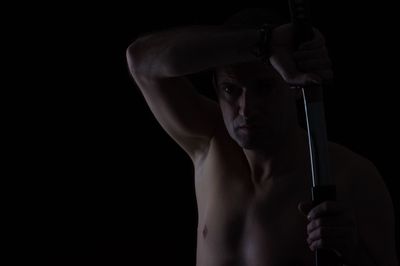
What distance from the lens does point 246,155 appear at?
58.0 inches

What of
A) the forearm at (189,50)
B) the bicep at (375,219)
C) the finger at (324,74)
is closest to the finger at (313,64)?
the finger at (324,74)

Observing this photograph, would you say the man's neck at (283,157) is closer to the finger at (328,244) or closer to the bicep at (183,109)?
the bicep at (183,109)

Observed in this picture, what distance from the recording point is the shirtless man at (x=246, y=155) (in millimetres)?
1235

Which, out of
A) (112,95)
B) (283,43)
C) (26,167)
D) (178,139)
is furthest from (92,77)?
(283,43)

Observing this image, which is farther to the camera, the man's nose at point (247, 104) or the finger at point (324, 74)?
the man's nose at point (247, 104)

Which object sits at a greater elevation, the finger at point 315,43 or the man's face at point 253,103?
the finger at point 315,43

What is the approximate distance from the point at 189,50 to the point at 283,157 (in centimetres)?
33

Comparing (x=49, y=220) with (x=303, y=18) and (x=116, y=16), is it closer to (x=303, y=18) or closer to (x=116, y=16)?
(x=116, y=16)

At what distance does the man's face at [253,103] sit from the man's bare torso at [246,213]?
0.36ft

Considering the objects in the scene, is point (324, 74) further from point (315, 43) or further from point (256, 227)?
point (256, 227)

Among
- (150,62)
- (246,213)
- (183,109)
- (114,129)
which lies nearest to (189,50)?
(150,62)

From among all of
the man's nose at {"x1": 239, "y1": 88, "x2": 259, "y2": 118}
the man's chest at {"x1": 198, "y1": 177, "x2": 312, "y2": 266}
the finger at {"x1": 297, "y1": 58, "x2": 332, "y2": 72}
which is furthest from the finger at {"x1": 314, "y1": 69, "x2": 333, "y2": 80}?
the man's chest at {"x1": 198, "y1": 177, "x2": 312, "y2": 266}

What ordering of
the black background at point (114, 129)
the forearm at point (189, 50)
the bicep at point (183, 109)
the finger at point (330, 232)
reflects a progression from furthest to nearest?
the black background at point (114, 129)
the bicep at point (183, 109)
the forearm at point (189, 50)
the finger at point (330, 232)

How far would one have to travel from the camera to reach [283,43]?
1087 millimetres
